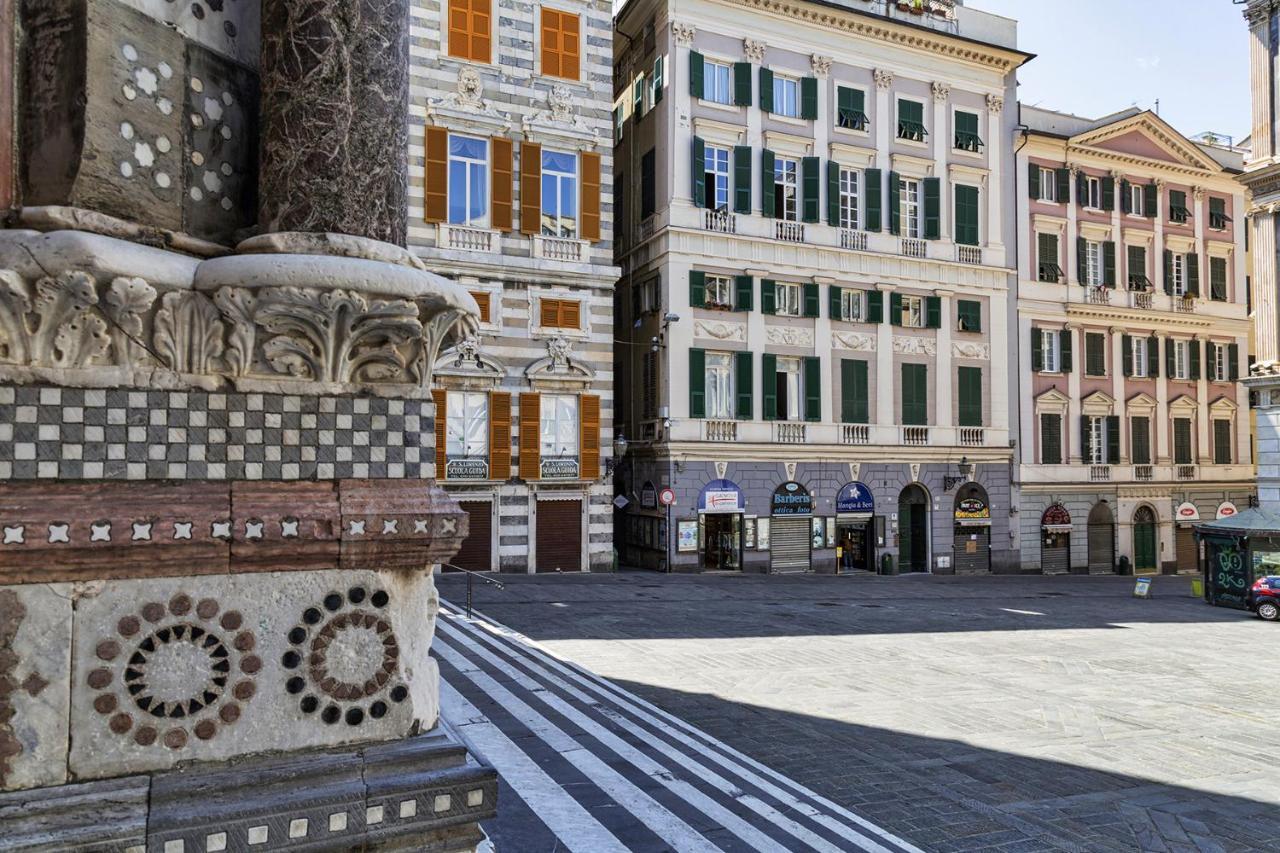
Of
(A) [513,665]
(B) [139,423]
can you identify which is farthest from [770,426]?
(B) [139,423]

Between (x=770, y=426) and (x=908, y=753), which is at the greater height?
(x=770, y=426)

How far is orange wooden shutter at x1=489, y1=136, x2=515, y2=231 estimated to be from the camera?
25.6 m

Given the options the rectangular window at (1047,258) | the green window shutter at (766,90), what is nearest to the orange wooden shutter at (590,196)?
the green window shutter at (766,90)

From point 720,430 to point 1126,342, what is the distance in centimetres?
1819

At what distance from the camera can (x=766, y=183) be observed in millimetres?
29438

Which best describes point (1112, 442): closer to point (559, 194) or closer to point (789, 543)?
point (789, 543)

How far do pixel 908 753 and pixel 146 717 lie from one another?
8.45 meters

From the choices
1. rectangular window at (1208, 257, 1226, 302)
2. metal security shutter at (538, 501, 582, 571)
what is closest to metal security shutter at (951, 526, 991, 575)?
metal security shutter at (538, 501, 582, 571)

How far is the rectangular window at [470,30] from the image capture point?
2533 centimetres

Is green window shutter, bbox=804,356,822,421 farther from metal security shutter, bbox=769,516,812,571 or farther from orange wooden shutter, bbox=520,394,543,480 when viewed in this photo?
orange wooden shutter, bbox=520,394,543,480

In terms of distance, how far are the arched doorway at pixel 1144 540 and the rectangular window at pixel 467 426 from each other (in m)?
25.3

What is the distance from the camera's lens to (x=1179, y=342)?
120 ft

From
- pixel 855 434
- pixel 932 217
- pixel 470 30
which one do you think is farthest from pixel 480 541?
pixel 932 217

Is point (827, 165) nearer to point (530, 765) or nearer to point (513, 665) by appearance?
point (513, 665)
